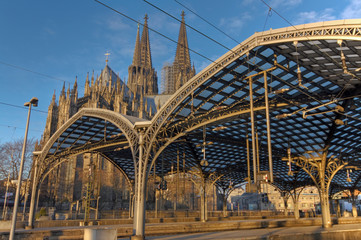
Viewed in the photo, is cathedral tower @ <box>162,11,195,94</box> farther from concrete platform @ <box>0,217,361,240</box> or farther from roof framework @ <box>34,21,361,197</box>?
concrete platform @ <box>0,217,361,240</box>

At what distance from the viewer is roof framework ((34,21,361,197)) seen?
1959 cm

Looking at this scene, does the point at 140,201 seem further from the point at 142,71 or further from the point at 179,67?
the point at 179,67

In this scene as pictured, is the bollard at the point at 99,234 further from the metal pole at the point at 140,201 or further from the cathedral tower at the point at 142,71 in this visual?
the cathedral tower at the point at 142,71

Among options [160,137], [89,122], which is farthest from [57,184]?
[160,137]

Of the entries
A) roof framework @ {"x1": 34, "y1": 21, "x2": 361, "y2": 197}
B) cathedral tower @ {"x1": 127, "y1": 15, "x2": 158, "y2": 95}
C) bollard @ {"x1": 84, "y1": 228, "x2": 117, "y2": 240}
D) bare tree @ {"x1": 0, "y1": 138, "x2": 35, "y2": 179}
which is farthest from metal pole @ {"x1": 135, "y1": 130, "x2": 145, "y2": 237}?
cathedral tower @ {"x1": 127, "y1": 15, "x2": 158, "y2": 95}

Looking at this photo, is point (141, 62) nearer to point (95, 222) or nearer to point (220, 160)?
point (220, 160)

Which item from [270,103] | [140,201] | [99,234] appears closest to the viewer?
[99,234]

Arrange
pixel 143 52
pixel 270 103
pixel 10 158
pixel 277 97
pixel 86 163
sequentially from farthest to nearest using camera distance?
A: pixel 143 52 → pixel 86 163 → pixel 10 158 → pixel 270 103 → pixel 277 97

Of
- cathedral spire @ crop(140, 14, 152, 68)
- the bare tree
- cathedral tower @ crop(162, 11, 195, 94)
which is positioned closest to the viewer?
the bare tree

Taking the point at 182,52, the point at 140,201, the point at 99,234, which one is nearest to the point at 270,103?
the point at 140,201

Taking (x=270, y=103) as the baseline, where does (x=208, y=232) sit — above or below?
below

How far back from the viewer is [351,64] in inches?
835

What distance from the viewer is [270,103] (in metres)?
27.8

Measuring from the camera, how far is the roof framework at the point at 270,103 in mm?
19594
